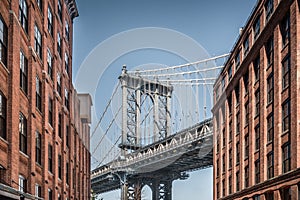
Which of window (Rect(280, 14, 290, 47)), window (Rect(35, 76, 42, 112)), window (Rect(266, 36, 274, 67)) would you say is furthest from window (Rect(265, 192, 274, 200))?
window (Rect(35, 76, 42, 112))

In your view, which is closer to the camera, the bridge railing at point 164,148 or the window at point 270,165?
the window at point 270,165

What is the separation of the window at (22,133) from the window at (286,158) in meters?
17.2

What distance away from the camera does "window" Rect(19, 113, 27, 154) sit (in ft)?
81.1

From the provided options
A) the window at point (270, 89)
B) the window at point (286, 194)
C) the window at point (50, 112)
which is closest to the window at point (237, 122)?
the window at point (270, 89)

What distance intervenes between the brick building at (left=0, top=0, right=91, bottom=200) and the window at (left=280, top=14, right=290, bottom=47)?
14977 mm

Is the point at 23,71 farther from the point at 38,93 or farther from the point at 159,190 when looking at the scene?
the point at 159,190

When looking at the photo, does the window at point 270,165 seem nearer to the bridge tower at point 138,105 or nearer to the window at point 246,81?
the window at point 246,81

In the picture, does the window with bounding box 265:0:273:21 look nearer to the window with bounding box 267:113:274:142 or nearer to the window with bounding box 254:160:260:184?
the window with bounding box 267:113:274:142

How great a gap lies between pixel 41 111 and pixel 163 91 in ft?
250

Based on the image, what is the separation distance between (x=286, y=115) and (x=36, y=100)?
16.4 m

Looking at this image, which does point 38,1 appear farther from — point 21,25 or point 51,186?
point 51,186

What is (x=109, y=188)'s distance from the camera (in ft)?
387

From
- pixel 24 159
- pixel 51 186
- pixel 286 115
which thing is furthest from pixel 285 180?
pixel 24 159

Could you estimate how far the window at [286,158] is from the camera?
3528 cm
